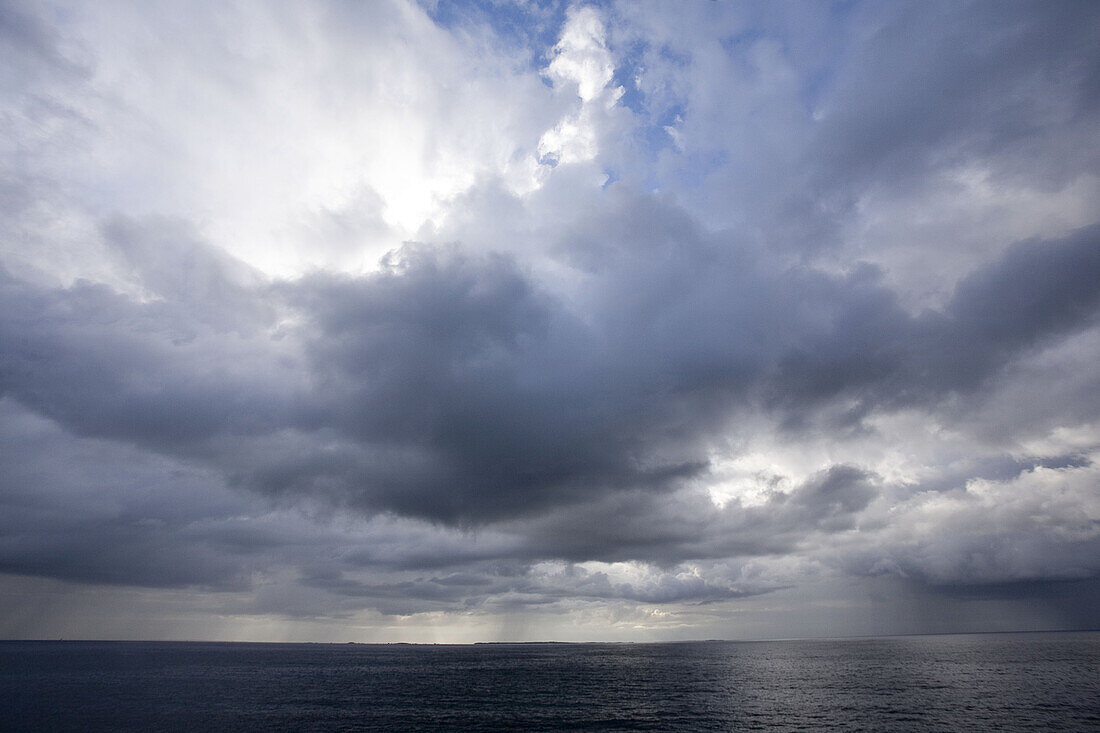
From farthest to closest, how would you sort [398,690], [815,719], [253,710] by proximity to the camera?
[398,690] < [253,710] < [815,719]

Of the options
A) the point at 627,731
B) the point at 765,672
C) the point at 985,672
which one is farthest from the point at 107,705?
the point at 985,672

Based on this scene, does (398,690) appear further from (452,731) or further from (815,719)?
(815,719)

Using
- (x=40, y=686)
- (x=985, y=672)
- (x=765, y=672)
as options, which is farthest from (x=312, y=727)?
(x=985, y=672)

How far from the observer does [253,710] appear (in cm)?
10562

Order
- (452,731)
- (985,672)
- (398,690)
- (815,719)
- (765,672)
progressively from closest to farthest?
1. (452,731)
2. (815,719)
3. (398,690)
4. (985,672)
5. (765,672)

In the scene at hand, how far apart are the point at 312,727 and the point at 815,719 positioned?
8232 centimetres

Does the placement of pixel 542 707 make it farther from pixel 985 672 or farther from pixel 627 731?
pixel 985 672

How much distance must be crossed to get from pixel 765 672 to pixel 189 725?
169m

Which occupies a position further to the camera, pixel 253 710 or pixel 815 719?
pixel 253 710

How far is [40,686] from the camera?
14675 cm

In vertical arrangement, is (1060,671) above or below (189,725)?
below

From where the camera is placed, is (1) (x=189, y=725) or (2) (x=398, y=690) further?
(2) (x=398, y=690)

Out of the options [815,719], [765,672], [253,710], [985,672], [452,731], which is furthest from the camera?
[765,672]

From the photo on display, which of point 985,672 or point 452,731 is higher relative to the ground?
point 452,731
